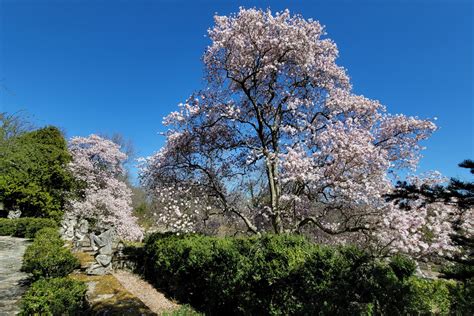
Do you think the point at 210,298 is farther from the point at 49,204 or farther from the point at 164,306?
the point at 49,204

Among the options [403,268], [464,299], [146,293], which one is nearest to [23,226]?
[146,293]

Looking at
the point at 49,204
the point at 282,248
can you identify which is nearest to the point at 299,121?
the point at 282,248

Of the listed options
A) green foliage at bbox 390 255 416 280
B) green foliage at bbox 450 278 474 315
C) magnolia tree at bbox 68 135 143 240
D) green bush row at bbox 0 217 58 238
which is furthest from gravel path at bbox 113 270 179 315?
green bush row at bbox 0 217 58 238

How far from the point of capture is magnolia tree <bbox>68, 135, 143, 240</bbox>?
17.3m

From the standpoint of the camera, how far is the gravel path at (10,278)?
670 cm

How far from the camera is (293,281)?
4.88 metres

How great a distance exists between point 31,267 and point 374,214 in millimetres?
9286

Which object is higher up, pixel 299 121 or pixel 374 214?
pixel 299 121

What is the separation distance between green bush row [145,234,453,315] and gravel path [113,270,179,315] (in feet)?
1.49

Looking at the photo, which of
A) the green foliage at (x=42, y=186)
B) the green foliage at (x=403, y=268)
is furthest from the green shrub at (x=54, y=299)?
the green foliage at (x=42, y=186)

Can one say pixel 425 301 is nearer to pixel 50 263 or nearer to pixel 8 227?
pixel 50 263

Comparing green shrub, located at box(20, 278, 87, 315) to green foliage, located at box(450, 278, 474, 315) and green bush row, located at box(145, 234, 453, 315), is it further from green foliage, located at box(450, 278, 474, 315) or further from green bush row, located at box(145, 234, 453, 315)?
green foliage, located at box(450, 278, 474, 315)

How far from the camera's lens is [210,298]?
22.5 feet

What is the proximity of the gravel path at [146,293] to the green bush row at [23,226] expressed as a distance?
448 inches
